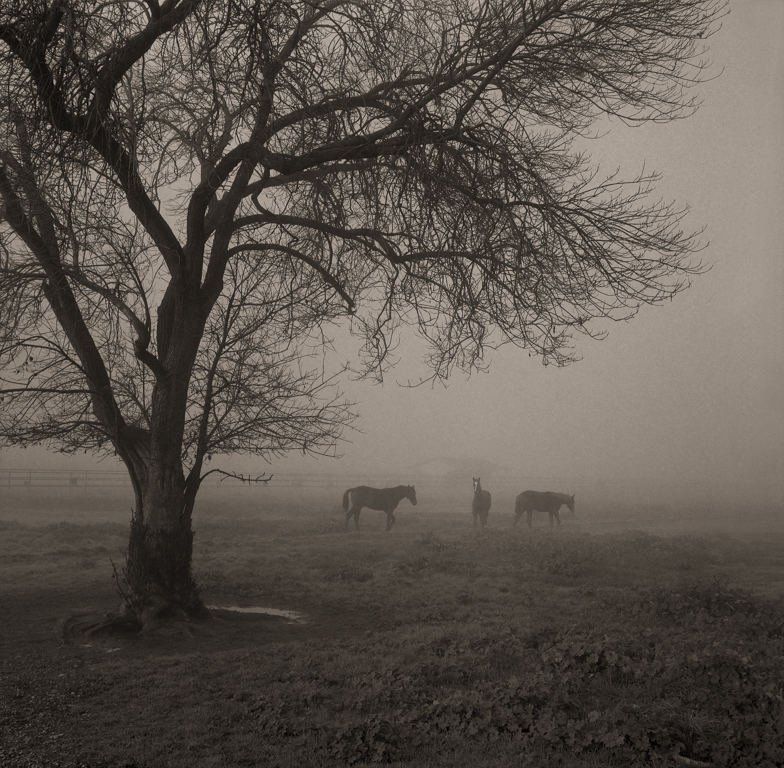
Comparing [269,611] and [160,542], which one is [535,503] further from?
[160,542]

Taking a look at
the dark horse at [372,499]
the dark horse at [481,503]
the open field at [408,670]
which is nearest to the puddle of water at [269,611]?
the open field at [408,670]

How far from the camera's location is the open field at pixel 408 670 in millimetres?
4391

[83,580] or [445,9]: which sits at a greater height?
[445,9]

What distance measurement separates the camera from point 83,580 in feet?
40.1

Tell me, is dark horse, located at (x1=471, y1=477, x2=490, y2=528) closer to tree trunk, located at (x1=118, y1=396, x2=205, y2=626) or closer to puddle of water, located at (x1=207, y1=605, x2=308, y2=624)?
puddle of water, located at (x1=207, y1=605, x2=308, y2=624)

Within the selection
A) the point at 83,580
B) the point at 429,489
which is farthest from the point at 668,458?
the point at 83,580

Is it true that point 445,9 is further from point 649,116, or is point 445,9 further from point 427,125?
point 649,116

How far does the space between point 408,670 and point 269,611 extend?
4.60 metres

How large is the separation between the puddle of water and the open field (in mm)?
195

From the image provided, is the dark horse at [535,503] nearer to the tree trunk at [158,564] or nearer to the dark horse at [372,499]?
the dark horse at [372,499]

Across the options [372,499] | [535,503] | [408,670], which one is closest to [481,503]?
[535,503]

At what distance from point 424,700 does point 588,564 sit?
9.94m

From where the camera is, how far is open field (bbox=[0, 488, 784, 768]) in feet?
14.4

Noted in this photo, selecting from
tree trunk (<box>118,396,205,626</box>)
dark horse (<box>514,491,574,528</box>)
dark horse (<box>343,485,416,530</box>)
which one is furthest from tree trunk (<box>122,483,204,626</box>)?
dark horse (<box>514,491,574,528</box>)
